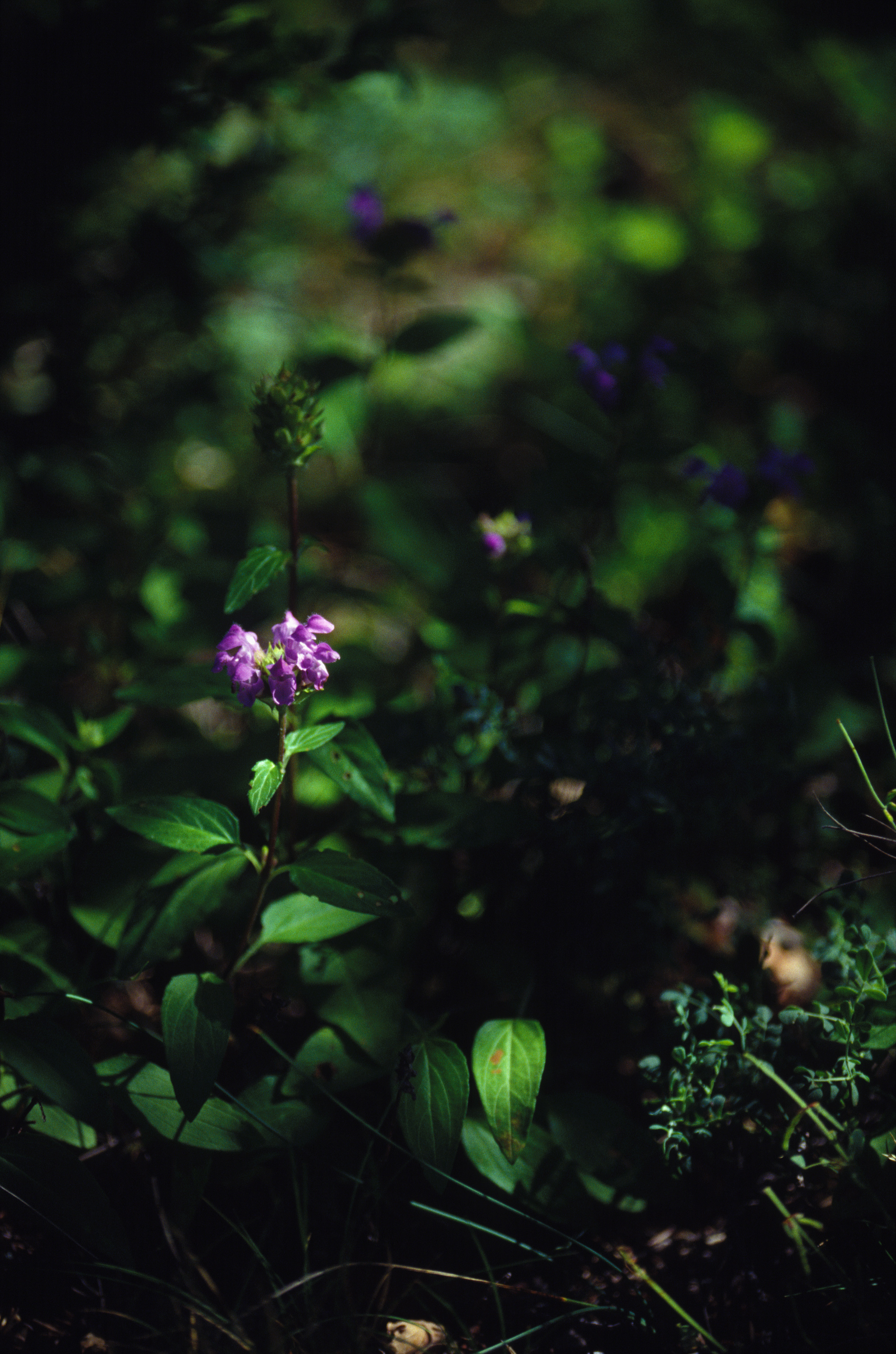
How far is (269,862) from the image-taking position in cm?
137

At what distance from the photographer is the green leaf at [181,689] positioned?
5.00ft

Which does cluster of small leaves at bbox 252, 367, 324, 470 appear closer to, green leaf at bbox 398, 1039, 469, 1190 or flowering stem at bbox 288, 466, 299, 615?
flowering stem at bbox 288, 466, 299, 615

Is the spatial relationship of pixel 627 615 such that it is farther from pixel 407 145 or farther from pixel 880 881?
pixel 407 145

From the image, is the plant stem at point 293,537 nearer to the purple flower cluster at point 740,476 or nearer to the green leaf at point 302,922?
the green leaf at point 302,922

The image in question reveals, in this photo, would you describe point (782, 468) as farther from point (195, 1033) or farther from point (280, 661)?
point (195, 1033)

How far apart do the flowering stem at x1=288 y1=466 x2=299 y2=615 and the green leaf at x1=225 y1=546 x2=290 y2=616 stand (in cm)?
4

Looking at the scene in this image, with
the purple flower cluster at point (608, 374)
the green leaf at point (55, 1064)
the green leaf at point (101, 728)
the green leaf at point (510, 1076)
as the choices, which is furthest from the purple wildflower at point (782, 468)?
the green leaf at point (55, 1064)

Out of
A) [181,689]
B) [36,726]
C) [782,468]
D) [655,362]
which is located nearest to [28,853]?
[36,726]

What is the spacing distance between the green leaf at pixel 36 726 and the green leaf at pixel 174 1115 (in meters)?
0.60

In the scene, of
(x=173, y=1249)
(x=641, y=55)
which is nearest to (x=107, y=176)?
(x=173, y=1249)

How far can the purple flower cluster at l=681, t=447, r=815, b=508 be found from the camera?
1746 mm

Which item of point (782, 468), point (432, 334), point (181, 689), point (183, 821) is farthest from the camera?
point (432, 334)

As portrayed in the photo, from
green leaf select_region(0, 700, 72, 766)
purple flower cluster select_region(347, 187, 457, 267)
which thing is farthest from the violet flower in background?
green leaf select_region(0, 700, 72, 766)

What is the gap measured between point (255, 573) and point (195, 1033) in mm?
703
